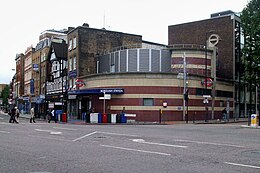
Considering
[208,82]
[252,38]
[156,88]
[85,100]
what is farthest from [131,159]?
[85,100]

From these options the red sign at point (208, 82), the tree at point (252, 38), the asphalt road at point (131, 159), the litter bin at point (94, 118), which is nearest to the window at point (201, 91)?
the red sign at point (208, 82)

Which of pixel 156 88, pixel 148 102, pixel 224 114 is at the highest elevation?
pixel 156 88

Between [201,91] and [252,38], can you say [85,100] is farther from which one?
[252,38]

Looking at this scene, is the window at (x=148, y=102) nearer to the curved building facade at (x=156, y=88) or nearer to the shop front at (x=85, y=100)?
the curved building facade at (x=156, y=88)

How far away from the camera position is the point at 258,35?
41.2 meters

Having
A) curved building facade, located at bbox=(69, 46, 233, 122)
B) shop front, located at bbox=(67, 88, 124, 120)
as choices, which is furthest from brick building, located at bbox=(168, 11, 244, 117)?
shop front, located at bbox=(67, 88, 124, 120)

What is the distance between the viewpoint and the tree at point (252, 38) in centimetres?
4097

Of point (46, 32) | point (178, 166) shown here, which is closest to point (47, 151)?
point (178, 166)

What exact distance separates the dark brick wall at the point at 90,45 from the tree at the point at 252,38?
19834 millimetres

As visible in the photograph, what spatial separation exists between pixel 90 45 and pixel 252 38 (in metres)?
22.4

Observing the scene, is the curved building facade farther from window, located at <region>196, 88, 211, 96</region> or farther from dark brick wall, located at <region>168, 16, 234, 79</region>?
dark brick wall, located at <region>168, 16, 234, 79</region>

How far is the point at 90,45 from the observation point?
51000 mm

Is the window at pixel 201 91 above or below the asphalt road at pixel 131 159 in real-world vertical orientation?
above

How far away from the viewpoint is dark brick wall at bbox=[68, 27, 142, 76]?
5003cm
